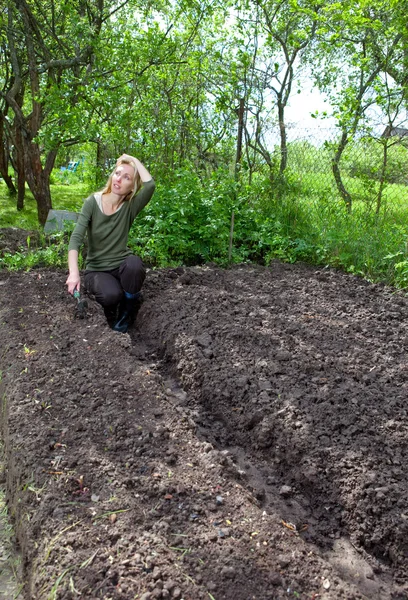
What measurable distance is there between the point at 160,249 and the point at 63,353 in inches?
84.4

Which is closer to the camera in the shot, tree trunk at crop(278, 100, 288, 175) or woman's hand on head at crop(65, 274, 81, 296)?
woman's hand on head at crop(65, 274, 81, 296)

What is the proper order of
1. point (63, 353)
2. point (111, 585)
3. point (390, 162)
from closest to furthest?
point (111, 585)
point (63, 353)
point (390, 162)

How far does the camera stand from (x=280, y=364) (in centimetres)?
318

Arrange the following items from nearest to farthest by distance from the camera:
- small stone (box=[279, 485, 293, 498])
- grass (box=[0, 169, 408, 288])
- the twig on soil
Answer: the twig on soil → small stone (box=[279, 485, 293, 498]) → grass (box=[0, 169, 408, 288])

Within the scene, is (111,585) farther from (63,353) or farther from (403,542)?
(63,353)

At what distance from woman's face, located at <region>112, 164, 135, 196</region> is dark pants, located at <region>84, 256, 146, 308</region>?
1.81 ft

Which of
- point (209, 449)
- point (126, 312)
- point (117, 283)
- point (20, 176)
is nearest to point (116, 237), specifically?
point (117, 283)

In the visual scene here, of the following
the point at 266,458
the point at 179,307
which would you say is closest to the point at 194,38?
the point at 179,307

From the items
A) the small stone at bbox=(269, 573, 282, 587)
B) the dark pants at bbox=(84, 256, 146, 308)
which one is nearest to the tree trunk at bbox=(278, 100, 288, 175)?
the dark pants at bbox=(84, 256, 146, 308)

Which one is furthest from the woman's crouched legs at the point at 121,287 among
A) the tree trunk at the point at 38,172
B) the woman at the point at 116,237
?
the tree trunk at the point at 38,172

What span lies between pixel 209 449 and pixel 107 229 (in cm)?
223

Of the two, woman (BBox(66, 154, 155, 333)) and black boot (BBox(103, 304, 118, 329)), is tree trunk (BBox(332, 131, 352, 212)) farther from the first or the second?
black boot (BBox(103, 304, 118, 329))

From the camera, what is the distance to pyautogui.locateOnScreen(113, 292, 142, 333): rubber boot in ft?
13.3

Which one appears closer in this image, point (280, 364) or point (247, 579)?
point (247, 579)
